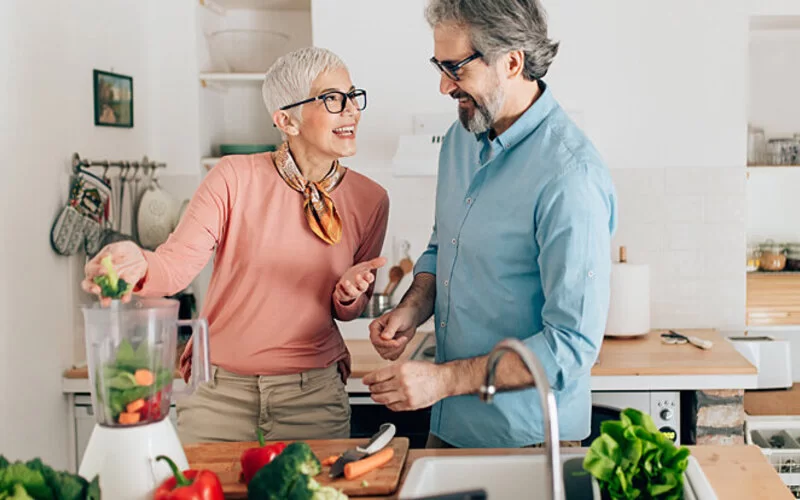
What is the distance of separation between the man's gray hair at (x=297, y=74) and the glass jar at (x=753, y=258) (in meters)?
2.10

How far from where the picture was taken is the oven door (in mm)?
2762

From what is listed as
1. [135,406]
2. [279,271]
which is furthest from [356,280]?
[135,406]

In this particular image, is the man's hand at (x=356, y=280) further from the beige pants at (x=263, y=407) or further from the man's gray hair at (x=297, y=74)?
the man's gray hair at (x=297, y=74)

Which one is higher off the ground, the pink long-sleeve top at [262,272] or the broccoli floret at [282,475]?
the pink long-sleeve top at [262,272]

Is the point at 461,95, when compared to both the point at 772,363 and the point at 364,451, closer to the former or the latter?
the point at 364,451

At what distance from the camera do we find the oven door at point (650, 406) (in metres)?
2.76

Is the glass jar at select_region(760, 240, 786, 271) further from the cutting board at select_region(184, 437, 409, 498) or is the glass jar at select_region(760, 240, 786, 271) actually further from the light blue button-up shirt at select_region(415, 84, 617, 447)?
the cutting board at select_region(184, 437, 409, 498)

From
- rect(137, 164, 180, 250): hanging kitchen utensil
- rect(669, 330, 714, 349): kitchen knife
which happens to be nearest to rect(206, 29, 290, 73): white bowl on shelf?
rect(137, 164, 180, 250): hanging kitchen utensil

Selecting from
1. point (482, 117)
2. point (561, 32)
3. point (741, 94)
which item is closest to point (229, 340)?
point (482, 117)

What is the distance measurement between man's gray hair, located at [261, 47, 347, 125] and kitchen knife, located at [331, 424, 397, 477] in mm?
782

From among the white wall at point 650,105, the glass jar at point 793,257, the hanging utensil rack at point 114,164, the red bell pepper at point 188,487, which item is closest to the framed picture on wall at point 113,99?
the hanging utensil rack at point 114,164

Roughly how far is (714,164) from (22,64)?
8.09ft

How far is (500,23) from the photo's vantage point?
1.69 metres

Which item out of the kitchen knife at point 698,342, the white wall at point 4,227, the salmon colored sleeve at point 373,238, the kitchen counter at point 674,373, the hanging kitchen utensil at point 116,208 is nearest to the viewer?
the salmon colored sleeve at point 373,238
